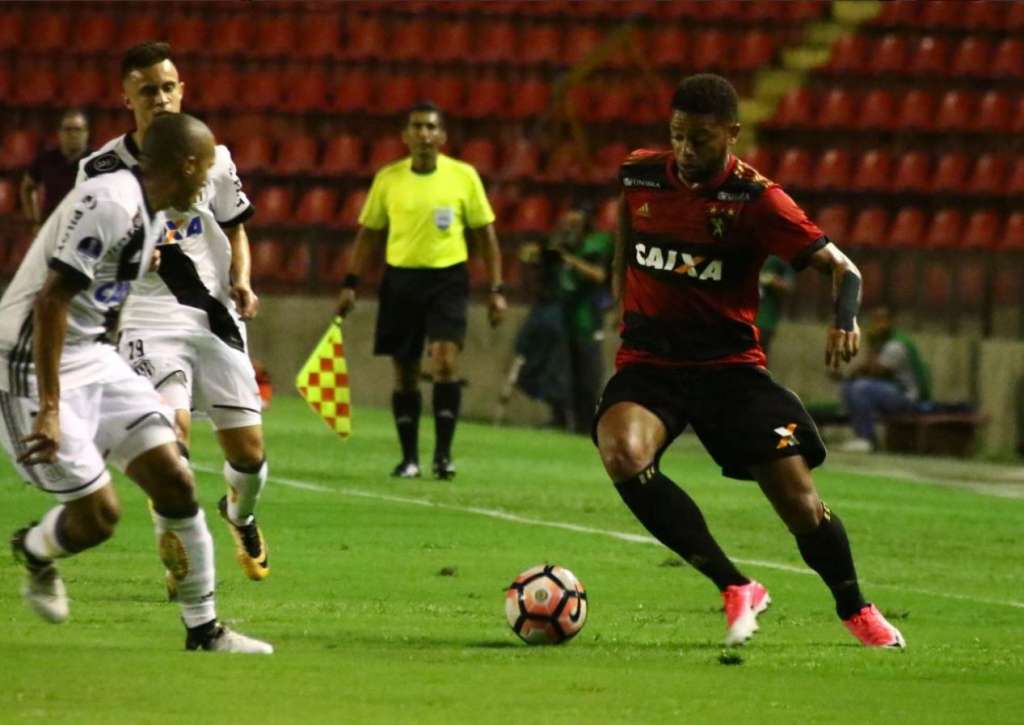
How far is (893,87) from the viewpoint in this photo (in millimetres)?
22969

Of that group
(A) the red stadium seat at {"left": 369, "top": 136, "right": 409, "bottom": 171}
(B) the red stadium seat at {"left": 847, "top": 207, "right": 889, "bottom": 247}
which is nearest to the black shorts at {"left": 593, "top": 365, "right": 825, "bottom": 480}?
(B) the red stadium seat at {"left": 847, "top": 207, "right": 889, "bottom": 247}

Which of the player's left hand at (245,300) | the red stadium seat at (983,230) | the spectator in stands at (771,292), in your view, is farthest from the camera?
the red stadium seat at (983,230)

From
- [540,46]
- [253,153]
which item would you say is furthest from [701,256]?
[540,46]

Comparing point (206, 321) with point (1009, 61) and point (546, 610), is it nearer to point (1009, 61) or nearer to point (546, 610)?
point (546, 610)

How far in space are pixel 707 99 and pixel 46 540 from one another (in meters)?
2.63

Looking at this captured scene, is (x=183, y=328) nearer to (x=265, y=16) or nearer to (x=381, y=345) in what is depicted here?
(x=381, y=345)

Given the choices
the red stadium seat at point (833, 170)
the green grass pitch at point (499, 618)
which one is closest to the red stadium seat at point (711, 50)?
the red stadium seat at point (833, 170)

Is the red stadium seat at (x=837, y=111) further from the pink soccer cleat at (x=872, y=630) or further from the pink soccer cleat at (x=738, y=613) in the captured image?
the pink soccer cleat at (x=738, y=613)

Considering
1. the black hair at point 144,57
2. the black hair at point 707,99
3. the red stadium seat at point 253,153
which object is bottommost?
the red stadium seat at point 253,153

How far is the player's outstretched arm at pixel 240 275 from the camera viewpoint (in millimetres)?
8594

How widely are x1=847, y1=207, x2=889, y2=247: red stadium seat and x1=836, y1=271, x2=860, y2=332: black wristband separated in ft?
46.6

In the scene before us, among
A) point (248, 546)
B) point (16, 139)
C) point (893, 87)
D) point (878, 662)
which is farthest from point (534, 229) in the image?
point (878, 662)

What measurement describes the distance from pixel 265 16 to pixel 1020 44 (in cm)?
837

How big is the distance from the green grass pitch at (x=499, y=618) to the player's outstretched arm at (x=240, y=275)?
3.78 feet
